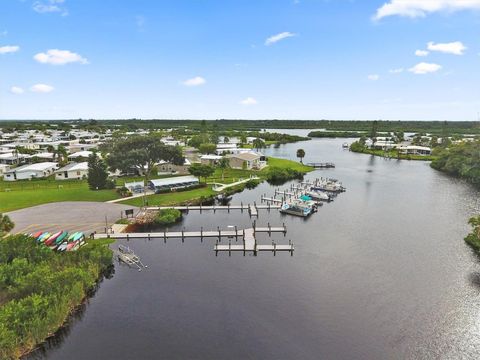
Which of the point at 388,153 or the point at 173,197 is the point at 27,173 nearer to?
the point at 173,197

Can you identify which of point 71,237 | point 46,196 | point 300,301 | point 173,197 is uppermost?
point 46,196

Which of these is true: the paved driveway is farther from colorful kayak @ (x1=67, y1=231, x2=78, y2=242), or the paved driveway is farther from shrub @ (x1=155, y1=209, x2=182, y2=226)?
shrub @ (x1=155, y1=209, x2=182, y2=226)

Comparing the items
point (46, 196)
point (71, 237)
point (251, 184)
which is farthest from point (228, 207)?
point (46, 196)

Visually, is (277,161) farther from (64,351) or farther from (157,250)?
(64,351)

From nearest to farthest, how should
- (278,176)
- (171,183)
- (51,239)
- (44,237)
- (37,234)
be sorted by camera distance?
1. (51,239)
2. (44,237)
3. (37,234)
4. (171,183)
5. (278,176)

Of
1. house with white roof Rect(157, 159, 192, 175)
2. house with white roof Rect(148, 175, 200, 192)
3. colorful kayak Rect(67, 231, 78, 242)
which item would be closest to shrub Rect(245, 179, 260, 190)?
house with white roof Rect(148, 175, 200, 192)

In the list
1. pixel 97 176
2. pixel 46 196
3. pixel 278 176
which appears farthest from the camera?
pixel 278 176

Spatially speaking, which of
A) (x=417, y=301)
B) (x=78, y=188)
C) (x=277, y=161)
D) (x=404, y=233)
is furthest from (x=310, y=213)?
(x=277, y=161)
